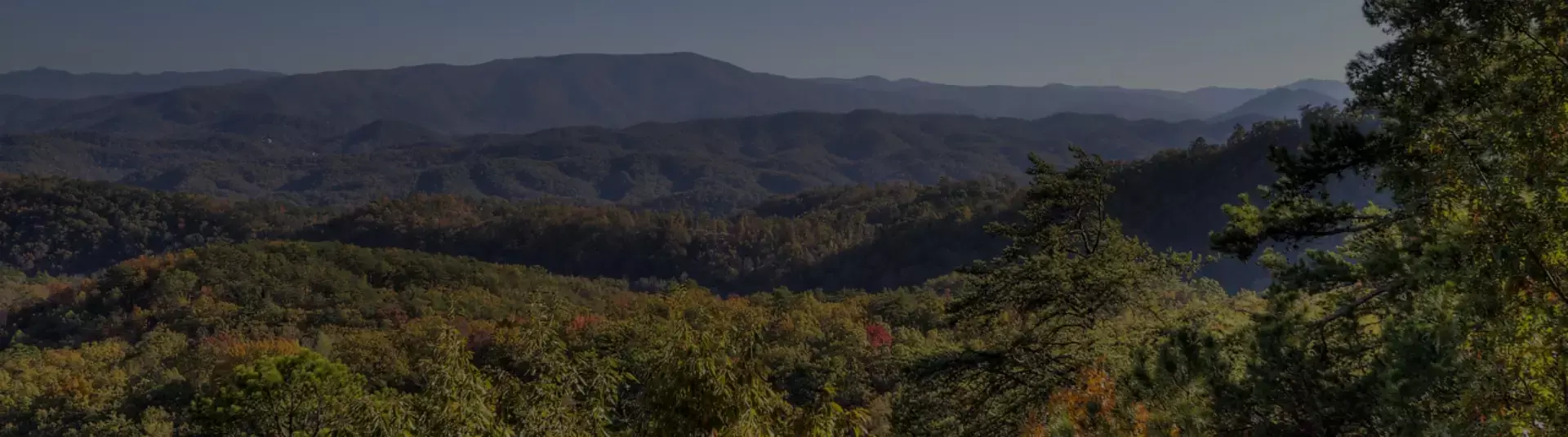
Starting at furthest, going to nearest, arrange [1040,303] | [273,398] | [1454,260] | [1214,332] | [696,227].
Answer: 1. [696,227]
2. [273,398]
3. [1040,303]
4. [1214,332]
5. [1454,260]

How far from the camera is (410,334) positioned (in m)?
43.2

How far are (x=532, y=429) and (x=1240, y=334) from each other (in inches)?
216

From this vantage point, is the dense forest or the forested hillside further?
the forested hillside

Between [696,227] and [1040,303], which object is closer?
[1040,303]

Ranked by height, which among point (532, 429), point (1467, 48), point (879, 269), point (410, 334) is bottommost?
point (879, 269)

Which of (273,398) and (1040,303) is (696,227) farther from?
(1040,303)

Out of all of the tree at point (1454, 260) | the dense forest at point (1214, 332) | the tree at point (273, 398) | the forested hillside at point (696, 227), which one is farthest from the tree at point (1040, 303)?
the forested hillside at point (696, 227)

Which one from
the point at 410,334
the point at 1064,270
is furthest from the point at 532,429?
the point at 410,334

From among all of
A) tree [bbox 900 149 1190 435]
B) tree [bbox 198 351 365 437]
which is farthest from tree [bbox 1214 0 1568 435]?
tree [bbox 198 351 365 437]

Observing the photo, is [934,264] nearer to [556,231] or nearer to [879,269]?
[879,269]

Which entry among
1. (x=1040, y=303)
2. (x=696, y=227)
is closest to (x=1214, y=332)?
(x=1040, y=303)

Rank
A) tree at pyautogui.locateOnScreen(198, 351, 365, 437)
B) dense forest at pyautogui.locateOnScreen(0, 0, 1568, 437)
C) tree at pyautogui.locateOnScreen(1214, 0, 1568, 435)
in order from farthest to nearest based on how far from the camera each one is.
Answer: tree at pyautogui.locateOnScreen(198, 351, 365, 437)
dense forest at pyautogui.locateOnScreen(0, 0, 1568, 437)
tree at pyautogui.locateOnScreen(1214, 0, 1568, 435)

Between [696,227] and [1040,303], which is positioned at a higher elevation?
[1040,303]

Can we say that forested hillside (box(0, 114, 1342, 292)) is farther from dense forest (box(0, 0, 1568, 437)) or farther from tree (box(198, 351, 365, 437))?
dense forest (box(0, 0, 1568, 437))
